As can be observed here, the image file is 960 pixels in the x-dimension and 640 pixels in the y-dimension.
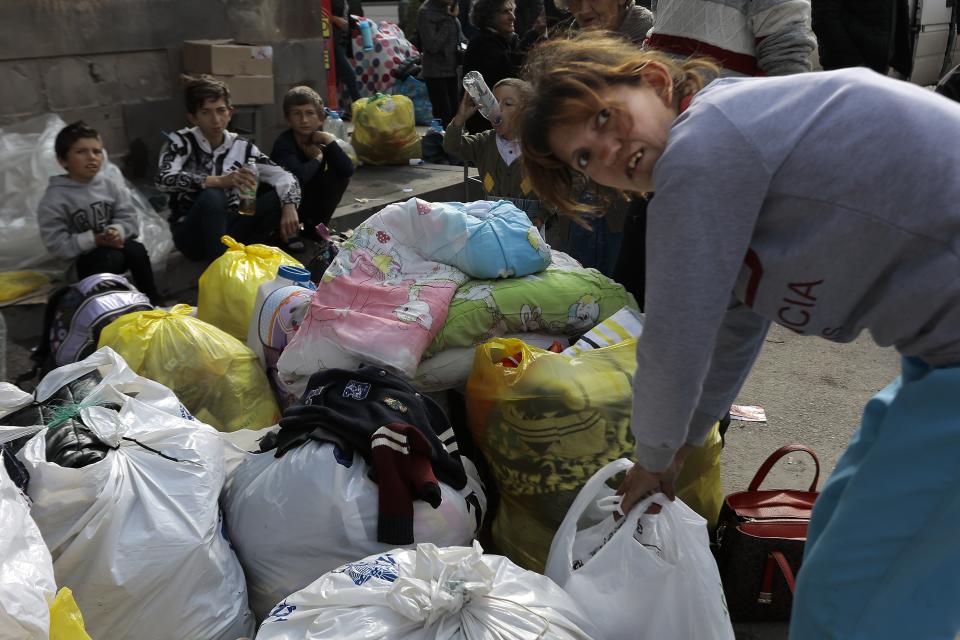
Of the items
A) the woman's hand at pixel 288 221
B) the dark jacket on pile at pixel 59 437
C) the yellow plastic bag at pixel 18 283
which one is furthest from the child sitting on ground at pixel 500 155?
the dark jacket on pile at pixel 59 437

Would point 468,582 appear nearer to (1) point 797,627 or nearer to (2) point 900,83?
(1) point 797,627

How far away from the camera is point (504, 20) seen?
230 inches

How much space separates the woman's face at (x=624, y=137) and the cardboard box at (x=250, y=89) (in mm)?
3894

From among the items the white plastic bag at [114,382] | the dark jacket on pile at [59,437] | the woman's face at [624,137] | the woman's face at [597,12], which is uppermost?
the woman's face at [624,137]

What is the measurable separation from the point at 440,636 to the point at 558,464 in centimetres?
74

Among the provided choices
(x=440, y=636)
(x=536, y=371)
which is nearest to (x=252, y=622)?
(x=440, y=636)

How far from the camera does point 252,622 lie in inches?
83.7

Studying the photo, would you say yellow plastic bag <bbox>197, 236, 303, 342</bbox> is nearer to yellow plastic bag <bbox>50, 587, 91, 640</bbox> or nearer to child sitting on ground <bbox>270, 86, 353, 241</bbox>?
child sitting on ground <bbox>270, 86, 353, 241</bbox>

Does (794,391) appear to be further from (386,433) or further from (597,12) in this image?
(386,433)

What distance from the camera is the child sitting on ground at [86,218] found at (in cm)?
356

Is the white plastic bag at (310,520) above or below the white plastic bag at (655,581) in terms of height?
below

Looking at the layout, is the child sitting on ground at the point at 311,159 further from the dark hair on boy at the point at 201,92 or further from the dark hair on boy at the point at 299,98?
the dark hair on boy at the point at 201,92

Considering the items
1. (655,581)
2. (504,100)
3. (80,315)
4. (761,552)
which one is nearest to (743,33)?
(504,100)

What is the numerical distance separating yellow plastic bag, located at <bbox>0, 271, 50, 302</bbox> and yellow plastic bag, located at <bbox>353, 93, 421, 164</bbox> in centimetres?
325
